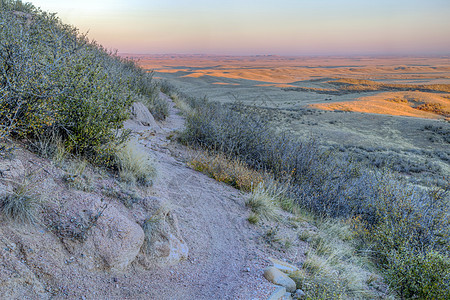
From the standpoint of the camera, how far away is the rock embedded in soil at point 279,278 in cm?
337

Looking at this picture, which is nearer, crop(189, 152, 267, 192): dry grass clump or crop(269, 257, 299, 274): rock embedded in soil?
crop(269, 257, 299, 274): rock embedded in soil

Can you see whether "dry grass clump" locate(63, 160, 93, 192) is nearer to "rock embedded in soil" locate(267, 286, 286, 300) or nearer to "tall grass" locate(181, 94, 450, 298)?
"rock embedded in soil" locate(267, 286, 286, 300)

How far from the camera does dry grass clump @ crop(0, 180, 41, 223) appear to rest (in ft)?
8.60

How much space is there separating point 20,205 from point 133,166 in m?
1.91

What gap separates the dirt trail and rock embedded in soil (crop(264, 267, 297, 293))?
8 centimetres

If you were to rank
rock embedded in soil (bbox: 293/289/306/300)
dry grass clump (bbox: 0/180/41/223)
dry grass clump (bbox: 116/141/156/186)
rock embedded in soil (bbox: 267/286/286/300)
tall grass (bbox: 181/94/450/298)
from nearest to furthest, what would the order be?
dry grass clump (bbox: 0/180/41/223)
rock embedded in soil (bbox: 267/286/286/300)
rock embedded in soil (bbox: 293/289/306/300)
tall grass (bbox: 181/94/450/298)
dry grass clump (bbox: 116/141/156/186)

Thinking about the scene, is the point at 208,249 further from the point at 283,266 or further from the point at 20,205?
the point at 20,205

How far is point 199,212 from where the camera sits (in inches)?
182

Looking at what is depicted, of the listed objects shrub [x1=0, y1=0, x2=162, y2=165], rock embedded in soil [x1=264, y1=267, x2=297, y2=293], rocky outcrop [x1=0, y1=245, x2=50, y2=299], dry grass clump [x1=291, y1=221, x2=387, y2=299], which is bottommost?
dry grass clump [x1=291, y1=221, x2=387, y2=299]

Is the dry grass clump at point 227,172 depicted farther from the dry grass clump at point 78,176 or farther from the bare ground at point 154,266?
the dry grass clump at point 78,176

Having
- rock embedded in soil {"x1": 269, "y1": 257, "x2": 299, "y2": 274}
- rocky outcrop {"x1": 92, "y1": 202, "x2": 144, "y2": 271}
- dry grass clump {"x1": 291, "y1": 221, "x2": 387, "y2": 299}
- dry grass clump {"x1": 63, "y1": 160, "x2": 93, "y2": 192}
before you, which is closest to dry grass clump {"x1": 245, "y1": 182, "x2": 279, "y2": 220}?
dry grass clump {"x1": 291, "y1": 221, "x2": 387, "y2": 299}

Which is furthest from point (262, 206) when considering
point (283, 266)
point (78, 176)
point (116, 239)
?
point (78, 176)

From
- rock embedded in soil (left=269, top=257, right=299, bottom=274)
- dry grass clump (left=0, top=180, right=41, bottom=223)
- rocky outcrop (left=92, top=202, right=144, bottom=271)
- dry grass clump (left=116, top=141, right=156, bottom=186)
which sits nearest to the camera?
dry grass clump (left=0, top=180, right=41, bottom=223)

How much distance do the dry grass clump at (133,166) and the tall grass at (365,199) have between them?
2.84 m
